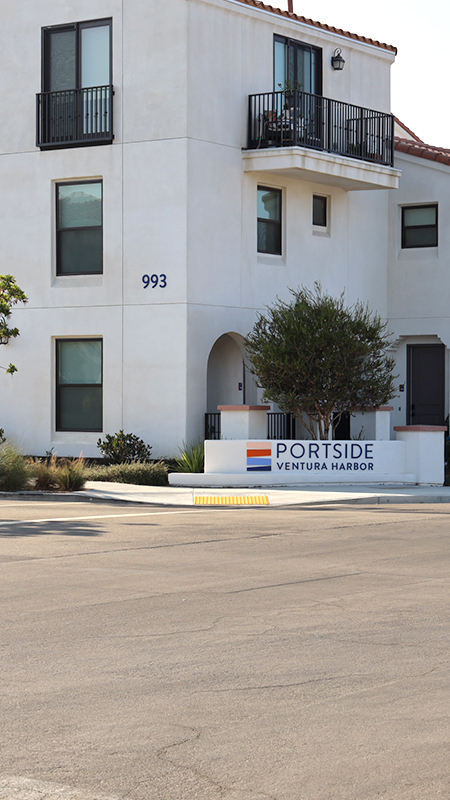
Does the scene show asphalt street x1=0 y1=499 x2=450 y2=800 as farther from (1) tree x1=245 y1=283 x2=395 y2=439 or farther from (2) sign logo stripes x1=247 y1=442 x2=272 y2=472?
A: (1) tree x1=245 y1=283 x2=395 y2=439

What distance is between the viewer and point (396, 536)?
14.0 metres

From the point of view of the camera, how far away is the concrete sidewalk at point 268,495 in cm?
1901

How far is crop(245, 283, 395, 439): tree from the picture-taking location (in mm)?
22375

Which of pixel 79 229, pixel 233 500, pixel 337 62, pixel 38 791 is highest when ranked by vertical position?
pixel 337 62

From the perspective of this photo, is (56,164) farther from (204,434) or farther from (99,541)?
(99,541)

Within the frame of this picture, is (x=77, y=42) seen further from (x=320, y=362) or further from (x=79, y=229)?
(x=320, y=362)

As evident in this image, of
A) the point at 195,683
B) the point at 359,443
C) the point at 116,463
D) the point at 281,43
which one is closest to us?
the point at 195,683

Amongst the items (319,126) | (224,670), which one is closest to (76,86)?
(319,126)

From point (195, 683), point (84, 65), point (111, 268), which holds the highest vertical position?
point (84, 65)

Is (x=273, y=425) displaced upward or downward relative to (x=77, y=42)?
downward

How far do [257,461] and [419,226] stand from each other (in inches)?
417

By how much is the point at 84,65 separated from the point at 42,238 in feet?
13.6

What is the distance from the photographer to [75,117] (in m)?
24.9

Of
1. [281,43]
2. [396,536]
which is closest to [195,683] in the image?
[396,536]
